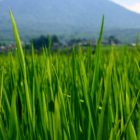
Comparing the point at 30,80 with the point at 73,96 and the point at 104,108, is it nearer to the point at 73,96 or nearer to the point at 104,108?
the point at 73,96

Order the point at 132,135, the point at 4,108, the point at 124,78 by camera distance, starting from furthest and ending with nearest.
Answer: the point at 124,78 < the point at 4,108 < the point at 132,135

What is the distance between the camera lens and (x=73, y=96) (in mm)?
754

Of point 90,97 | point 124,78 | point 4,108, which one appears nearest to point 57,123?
point 90,97

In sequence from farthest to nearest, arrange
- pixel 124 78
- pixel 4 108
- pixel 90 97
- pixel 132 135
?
pixel 124 78 → pixel 4 108 → pixel 90 97 → pixel 132 135

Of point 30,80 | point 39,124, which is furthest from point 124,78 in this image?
point 39,124

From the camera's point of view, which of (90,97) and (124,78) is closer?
(90,97)

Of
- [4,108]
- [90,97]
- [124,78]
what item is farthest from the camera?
[124,78]

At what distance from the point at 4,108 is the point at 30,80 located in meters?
0.12

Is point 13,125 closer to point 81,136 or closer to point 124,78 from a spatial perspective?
point 81,136

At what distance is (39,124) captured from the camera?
715 mm

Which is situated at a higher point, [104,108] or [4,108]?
[104,108]

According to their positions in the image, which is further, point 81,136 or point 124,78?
Answer: point 124,78

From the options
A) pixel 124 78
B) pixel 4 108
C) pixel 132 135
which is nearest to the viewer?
pixel 132 135

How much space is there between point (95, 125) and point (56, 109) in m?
0.10
